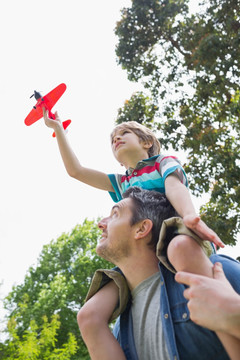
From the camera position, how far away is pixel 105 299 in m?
1.79

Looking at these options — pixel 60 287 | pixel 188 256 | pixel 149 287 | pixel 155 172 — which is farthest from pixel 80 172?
pixel 60 287

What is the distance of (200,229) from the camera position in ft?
4.82

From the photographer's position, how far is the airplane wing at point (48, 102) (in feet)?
9.52

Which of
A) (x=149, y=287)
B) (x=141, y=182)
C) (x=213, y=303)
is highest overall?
(x=141, y=182)

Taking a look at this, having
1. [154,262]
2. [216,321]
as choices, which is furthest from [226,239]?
[216,321]

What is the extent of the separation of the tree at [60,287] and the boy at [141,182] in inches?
448

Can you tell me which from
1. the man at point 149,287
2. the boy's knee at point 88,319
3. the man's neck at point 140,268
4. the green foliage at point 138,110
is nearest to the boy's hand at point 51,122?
the man at point 149,287

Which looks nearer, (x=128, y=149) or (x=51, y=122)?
(x=128, y=149)

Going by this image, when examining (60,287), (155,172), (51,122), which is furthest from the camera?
(60,287)

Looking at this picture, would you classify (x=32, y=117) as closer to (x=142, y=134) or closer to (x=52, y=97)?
(x=52, y=97)

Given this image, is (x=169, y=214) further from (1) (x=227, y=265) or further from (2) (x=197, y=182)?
(2) (x=197, y=182)

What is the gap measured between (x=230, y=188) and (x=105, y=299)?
6.62 m

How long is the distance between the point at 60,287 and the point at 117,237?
13.9 metres

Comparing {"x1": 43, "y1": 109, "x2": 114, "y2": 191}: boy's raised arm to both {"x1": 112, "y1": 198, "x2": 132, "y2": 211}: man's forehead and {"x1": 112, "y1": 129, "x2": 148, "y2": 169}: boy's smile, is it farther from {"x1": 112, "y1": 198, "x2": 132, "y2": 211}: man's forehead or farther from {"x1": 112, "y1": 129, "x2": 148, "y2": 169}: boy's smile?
{"x1": 112, "y1": 198, "x2": 132, "y2": 211}: man's forehead
